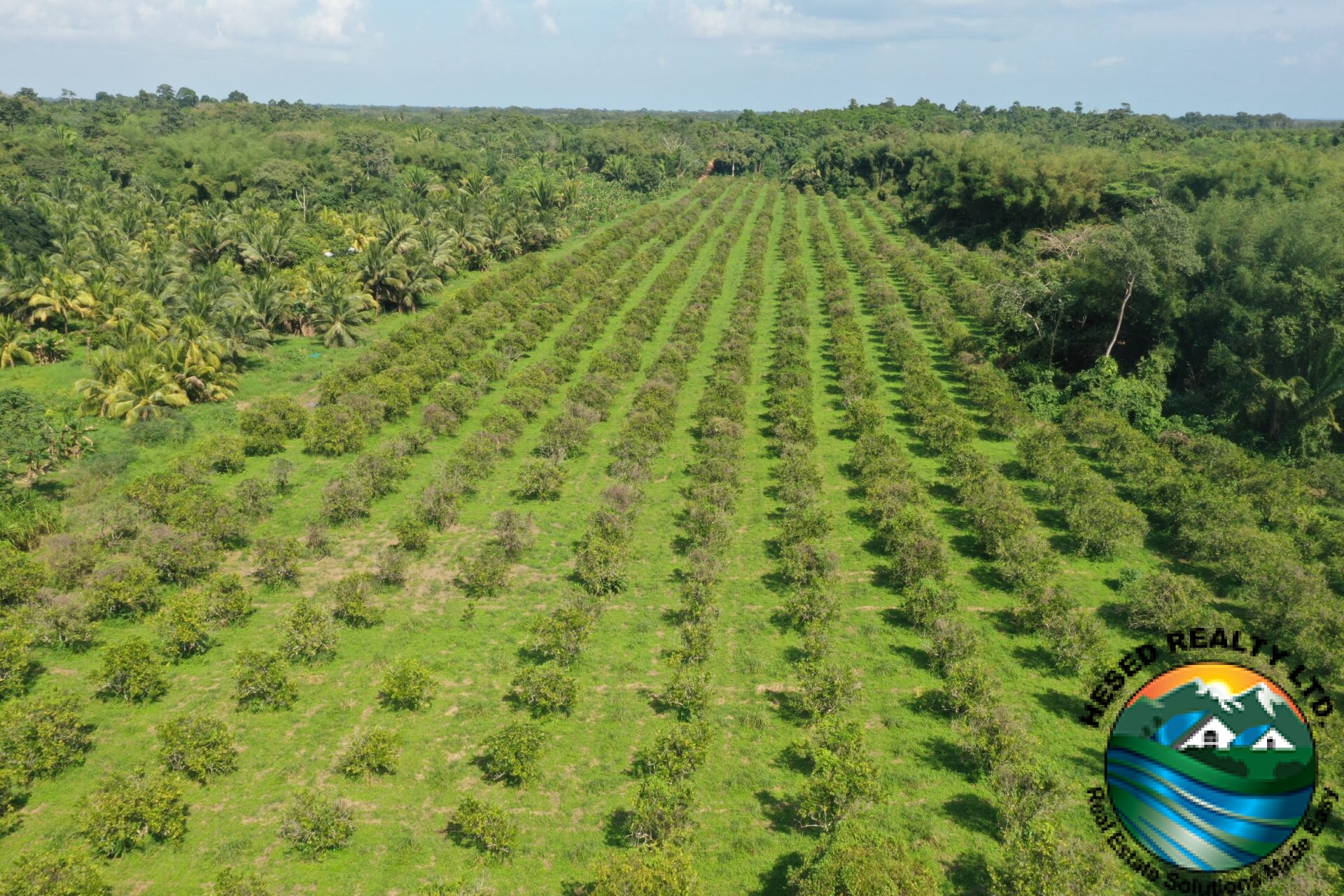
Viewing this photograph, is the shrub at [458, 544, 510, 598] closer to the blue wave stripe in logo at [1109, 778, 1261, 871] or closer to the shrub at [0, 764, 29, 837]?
the shrub at [0, 764, 29, 837]

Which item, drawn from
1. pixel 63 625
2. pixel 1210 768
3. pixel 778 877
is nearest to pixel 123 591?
pixel 63 625

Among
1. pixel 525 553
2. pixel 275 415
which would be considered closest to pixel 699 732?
pixel 525 553

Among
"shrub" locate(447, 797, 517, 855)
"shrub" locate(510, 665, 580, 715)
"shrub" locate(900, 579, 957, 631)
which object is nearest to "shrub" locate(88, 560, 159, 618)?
"shrub" locate(510, 665, 580, 715)

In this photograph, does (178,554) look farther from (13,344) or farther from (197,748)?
(13,344)

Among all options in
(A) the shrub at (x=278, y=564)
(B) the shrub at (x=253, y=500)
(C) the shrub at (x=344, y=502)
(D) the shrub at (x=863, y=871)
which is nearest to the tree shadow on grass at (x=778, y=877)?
(D) the shrub at (x=863, y=871)

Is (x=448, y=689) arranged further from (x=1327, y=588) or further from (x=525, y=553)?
(x=1327, y=588)

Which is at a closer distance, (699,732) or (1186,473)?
(699,732)

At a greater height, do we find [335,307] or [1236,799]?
[335,307]
